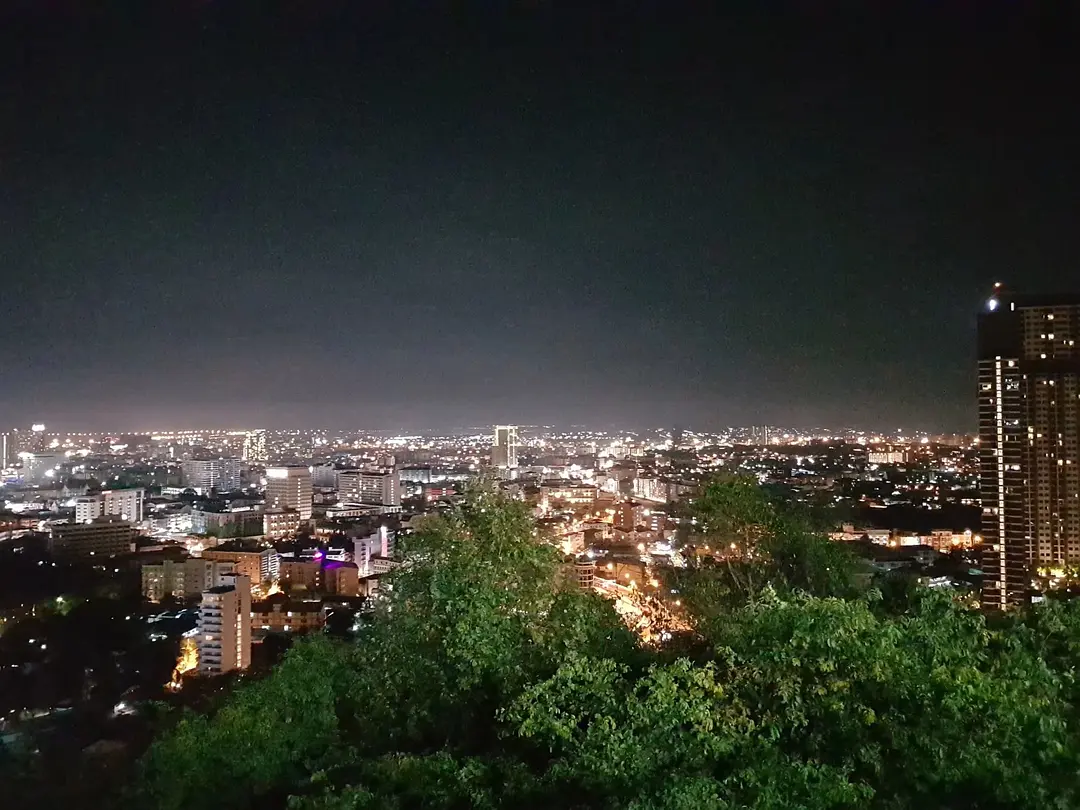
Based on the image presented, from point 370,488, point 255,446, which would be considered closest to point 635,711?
point 370,488

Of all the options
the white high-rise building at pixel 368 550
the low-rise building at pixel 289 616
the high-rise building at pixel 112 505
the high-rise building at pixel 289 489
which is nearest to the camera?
the low-rise building at pixel 289 616

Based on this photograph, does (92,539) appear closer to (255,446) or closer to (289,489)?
(289,489)

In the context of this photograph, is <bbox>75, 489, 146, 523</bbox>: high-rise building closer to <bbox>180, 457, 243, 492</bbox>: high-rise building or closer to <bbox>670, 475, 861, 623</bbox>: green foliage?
<bbox>180, 457, 243, 492</bbox>: high-rise building

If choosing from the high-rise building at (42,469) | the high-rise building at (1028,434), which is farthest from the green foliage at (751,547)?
the high-rise building at (42,469)

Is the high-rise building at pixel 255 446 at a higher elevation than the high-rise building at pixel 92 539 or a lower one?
higher

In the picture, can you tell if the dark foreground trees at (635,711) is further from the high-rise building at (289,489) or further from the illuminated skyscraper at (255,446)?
the illuminated skyscraper at (255,446)
